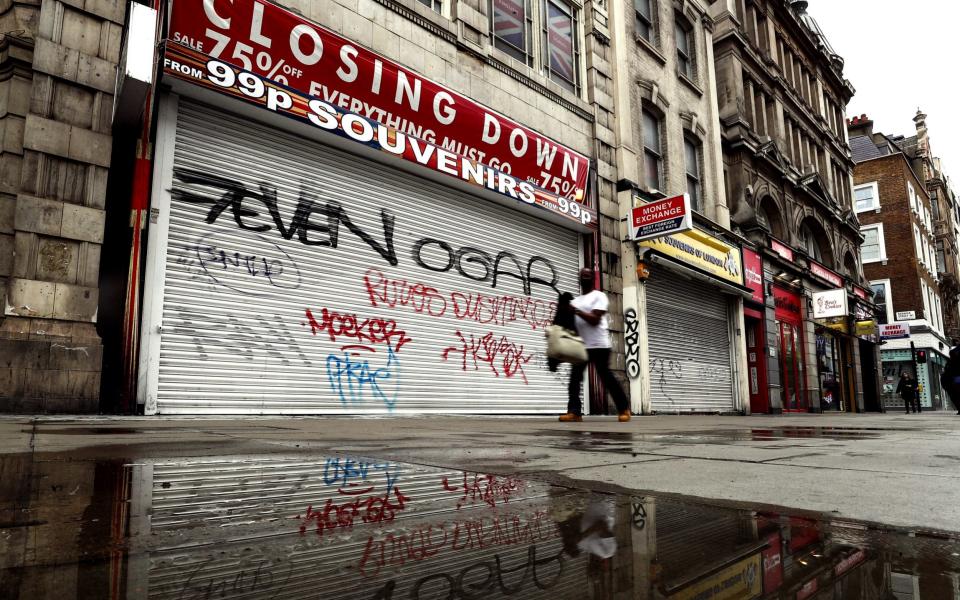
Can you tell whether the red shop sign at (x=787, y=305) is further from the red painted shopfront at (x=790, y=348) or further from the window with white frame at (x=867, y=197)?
the window with white frame at (x=867, y=197)

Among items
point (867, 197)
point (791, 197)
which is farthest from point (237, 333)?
point (867, 197)

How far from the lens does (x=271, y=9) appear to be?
7.07 meters

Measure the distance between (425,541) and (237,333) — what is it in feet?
20.7

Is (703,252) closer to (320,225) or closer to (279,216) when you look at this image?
(320,225)

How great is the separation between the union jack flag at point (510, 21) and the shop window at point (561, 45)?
2.12ft

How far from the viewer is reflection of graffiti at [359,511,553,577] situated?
0.93 meters

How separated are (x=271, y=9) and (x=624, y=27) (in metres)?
8.97

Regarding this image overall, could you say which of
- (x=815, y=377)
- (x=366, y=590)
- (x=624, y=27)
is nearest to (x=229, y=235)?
(x=366, y=590)

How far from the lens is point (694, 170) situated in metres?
16.1

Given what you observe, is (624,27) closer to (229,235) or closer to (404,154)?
(404,154)

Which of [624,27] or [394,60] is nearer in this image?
[394,60]

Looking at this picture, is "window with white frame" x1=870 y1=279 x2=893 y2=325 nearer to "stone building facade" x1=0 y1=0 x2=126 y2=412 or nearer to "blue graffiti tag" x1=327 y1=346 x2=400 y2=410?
A: "blue graffiti tag" x1=327 y1=346 x2=400 y2=410

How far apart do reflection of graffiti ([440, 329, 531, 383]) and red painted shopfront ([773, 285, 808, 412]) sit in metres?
11.1

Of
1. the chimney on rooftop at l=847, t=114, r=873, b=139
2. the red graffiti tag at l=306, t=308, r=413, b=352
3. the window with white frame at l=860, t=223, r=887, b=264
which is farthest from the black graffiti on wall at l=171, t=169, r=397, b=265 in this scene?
the chimney on rooftop at l=847, t=114, r=873, b=139
